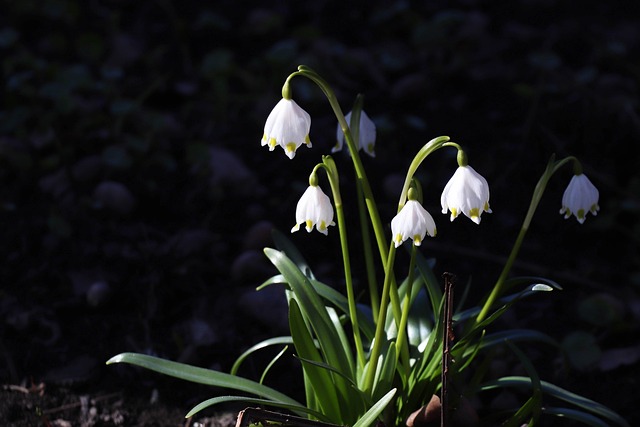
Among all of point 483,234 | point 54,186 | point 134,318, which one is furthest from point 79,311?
point 483,234

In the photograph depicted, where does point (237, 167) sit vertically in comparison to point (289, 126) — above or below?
above

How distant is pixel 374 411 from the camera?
162cm

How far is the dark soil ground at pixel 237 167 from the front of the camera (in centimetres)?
231

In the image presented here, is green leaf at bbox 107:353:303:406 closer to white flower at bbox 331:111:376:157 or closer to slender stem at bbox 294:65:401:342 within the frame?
slender stem at bbox 294:65:401:342

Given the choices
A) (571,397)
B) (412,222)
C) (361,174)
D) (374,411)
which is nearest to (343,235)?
Result: (361,174)

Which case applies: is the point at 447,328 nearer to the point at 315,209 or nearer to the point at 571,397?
the point at 315,209

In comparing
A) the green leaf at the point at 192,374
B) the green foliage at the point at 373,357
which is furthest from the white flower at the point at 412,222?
the green leaf at the point at 192,374

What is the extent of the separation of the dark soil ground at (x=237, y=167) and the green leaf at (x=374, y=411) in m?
0.53

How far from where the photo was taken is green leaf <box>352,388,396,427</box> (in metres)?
1.60

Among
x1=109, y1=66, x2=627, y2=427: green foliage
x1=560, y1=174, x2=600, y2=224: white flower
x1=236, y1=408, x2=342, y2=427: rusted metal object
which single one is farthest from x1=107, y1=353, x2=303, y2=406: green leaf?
x1=560, y1=174, x2=600, y2=224: white flower

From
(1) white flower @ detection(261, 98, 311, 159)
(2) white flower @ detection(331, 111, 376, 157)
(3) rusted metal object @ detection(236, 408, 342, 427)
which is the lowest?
(3) rusted metal object @ detection(236, 408, 342, 427)

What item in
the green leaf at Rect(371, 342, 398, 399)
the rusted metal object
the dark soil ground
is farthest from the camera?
the dark soil ground

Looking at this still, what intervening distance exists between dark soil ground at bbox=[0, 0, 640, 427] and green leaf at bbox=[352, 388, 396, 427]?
534 millimetres

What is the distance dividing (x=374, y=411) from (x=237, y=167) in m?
1.64
